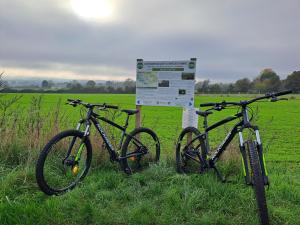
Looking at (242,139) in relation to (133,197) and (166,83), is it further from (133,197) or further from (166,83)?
(166,83)

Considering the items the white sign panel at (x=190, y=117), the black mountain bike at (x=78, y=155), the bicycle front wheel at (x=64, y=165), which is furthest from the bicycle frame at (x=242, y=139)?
the bicycle front wheel at (x=64, y=165)

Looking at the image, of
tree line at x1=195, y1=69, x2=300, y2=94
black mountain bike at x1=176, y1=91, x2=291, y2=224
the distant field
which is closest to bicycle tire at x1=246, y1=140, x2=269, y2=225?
black mountain bike at x1=176, y1=91, x2=291, y2=224

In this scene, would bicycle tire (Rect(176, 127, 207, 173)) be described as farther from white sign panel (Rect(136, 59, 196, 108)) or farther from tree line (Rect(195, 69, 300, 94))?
tree line (Rect(195, 69, 300, 94))

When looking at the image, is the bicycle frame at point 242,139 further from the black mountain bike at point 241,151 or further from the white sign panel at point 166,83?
the white sign panel at point 166,83

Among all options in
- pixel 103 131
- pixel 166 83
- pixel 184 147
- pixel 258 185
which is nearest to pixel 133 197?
pixel 103 131

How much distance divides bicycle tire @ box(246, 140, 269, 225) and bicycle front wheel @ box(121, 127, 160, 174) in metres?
2.20

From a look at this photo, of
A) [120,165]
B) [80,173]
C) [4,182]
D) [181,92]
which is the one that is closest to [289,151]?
[181,92]

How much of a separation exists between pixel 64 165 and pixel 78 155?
328mm

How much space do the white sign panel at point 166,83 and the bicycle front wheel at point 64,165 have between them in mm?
1852

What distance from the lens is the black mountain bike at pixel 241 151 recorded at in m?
3.11

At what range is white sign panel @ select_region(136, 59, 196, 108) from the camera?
5398 millimetres

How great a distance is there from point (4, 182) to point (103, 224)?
1687 millimetres

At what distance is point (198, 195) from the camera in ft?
11.8

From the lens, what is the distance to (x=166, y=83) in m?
5.57
